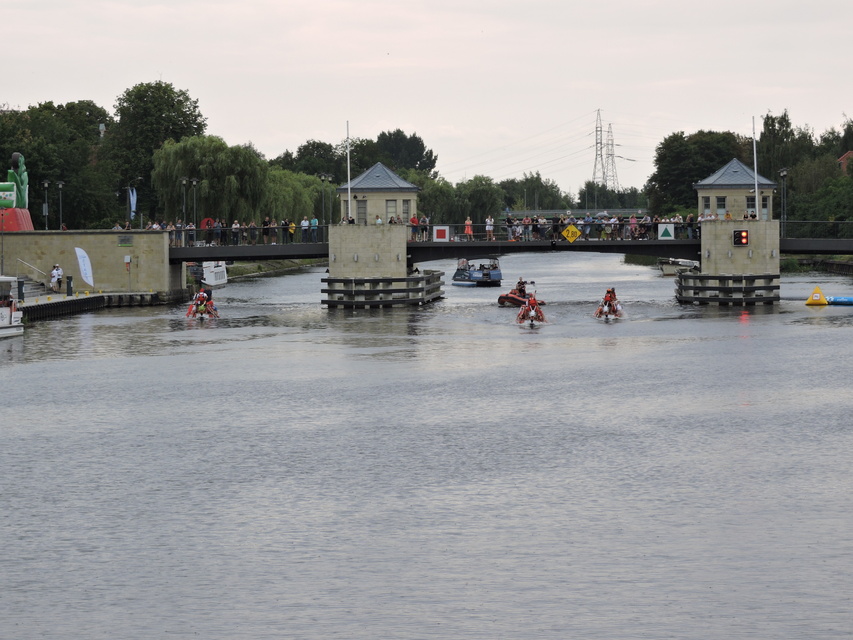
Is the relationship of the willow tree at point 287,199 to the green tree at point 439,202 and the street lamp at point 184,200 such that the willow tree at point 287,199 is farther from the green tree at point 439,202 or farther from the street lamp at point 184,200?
the green tree at point 439,202

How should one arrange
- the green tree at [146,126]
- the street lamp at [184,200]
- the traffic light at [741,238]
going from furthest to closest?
the green tree at [146,126] → the street lamp at [184,200] → the traffic light at [741,238]

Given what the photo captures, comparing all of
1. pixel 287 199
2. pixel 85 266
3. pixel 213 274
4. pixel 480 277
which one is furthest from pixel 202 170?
pixel 85 266

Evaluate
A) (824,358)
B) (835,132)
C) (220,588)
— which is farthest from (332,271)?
(835,132)

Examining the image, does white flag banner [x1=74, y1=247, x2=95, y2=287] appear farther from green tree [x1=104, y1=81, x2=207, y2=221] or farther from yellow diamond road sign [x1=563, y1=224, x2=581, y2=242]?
green tree [x1=104, y1=81, x2=207, y2=221]

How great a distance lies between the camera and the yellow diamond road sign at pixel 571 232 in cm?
6975

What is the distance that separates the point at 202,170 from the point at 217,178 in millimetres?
1727

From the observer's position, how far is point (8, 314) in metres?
53.5

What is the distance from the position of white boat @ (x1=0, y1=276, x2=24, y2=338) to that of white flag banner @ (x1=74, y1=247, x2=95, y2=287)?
756 inches

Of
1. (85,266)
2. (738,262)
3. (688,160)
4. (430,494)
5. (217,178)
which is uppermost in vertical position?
(688,160)

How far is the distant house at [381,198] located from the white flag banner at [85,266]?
49.6 ft

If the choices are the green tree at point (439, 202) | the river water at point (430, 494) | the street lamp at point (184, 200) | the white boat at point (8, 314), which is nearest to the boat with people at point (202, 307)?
the white boat at point (8, 314)

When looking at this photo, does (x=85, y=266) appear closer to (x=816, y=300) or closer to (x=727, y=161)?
(x=816, y=300)

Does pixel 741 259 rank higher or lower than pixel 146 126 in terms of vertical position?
lower

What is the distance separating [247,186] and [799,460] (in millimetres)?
82594
